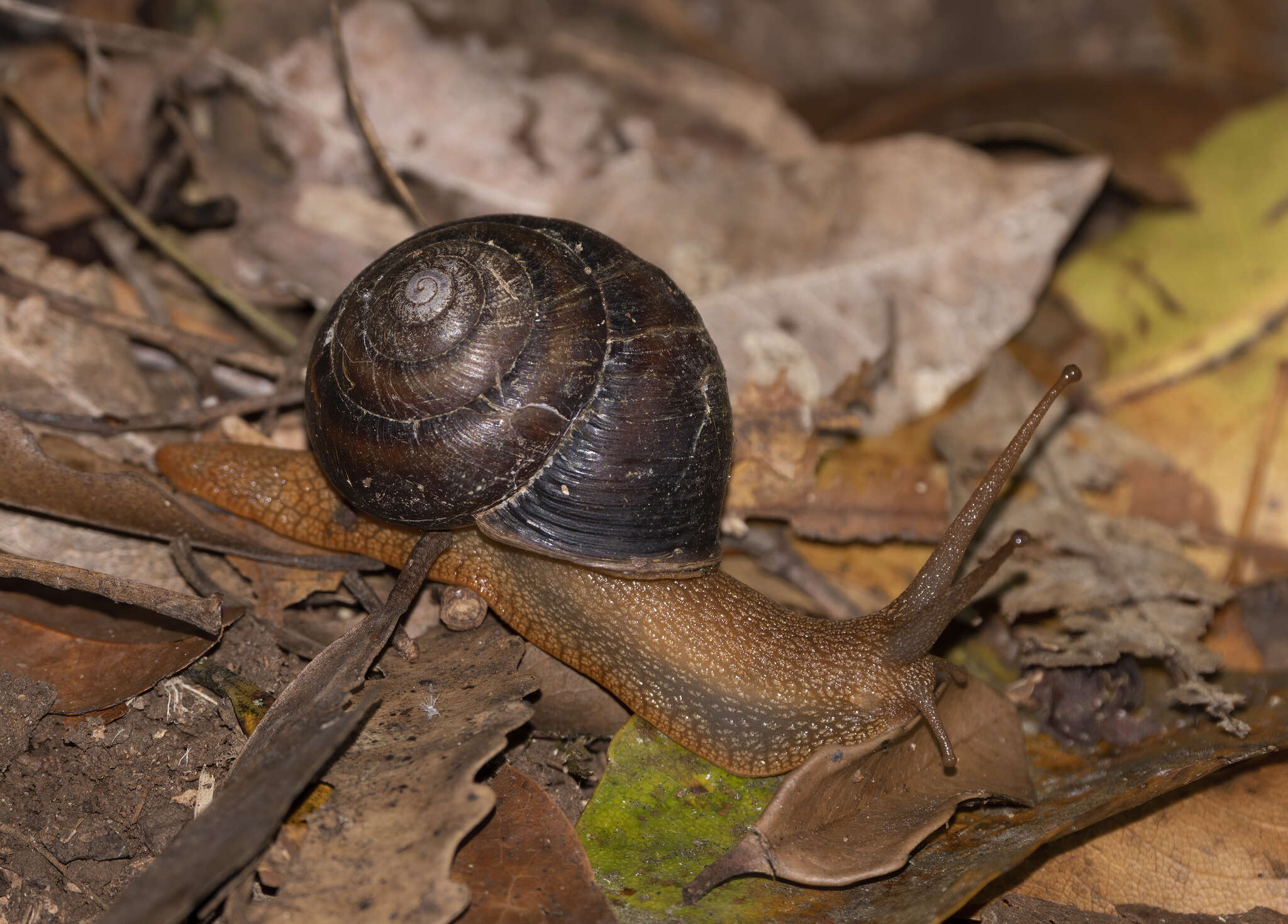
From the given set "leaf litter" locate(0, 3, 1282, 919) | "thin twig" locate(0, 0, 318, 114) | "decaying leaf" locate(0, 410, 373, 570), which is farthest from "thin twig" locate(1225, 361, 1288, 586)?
"thin twig" locate(0, 0, 318, 114)

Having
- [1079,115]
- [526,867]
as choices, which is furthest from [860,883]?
[1079,115]

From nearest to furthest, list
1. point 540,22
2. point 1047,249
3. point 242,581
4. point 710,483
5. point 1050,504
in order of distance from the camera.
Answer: point 710,483, point 242,581, point 1050,504, point 1047,249, point 540,22

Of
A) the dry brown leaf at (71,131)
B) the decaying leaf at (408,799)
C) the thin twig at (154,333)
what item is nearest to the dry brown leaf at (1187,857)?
the decaying leaf at (408,799)

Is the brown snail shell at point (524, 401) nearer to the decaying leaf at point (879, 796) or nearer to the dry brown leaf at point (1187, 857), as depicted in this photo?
the decaying leaf at point (879, 796)

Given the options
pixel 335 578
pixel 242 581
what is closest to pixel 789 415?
pixel 335 578

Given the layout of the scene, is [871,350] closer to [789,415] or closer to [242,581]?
[789,415]

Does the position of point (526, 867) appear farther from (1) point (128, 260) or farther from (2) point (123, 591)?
(1) point (128, 260)

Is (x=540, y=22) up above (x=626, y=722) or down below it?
above
